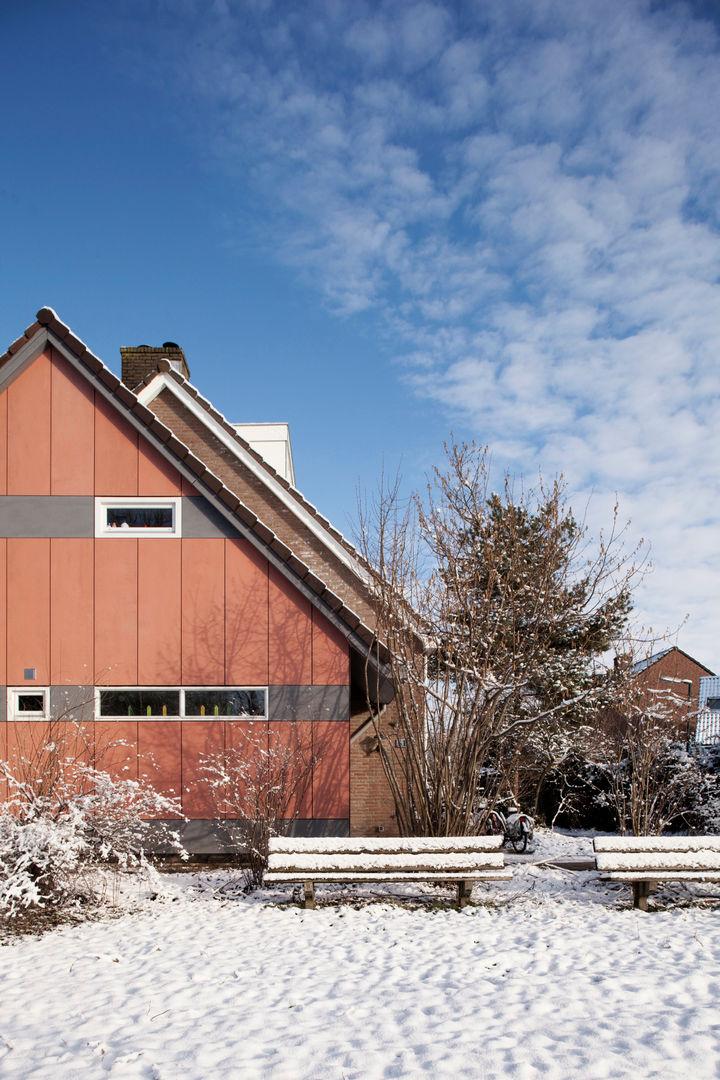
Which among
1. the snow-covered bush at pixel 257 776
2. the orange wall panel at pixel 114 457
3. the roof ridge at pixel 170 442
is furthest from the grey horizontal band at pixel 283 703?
the orange wall panel at pixel 114 457

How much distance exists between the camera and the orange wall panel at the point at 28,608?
10125mm

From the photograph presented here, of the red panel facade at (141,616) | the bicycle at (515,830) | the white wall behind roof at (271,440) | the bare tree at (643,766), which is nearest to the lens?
the red panel facade at (141,616)

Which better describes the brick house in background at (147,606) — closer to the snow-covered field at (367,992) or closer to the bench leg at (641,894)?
the snow-covered field at (367,992)

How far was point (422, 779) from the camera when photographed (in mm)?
8914

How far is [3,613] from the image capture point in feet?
33.6

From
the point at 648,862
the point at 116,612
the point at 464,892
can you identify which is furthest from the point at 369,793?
the point at 648,862

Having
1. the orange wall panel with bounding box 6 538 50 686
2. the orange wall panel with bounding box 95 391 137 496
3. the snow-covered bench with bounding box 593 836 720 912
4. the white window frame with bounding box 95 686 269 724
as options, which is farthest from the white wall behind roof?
the snow-covered bench with bounding box 593 836 720 912

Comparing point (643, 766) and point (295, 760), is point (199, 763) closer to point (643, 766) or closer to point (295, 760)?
point (295, 760)

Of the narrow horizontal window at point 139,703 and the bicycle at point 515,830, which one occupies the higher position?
the narrow horizontal window at point 139,703

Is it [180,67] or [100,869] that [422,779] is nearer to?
[100,869]

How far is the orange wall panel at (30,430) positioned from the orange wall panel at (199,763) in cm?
380

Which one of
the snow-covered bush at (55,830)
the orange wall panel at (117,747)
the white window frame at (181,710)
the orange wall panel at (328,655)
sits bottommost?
the snow-covered bush at (55,830)

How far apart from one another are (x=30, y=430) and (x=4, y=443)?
409 mm

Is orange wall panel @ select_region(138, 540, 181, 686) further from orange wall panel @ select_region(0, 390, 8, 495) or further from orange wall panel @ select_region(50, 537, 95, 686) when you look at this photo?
orange wall panel @ select_region(0, 390, 8, 495)
